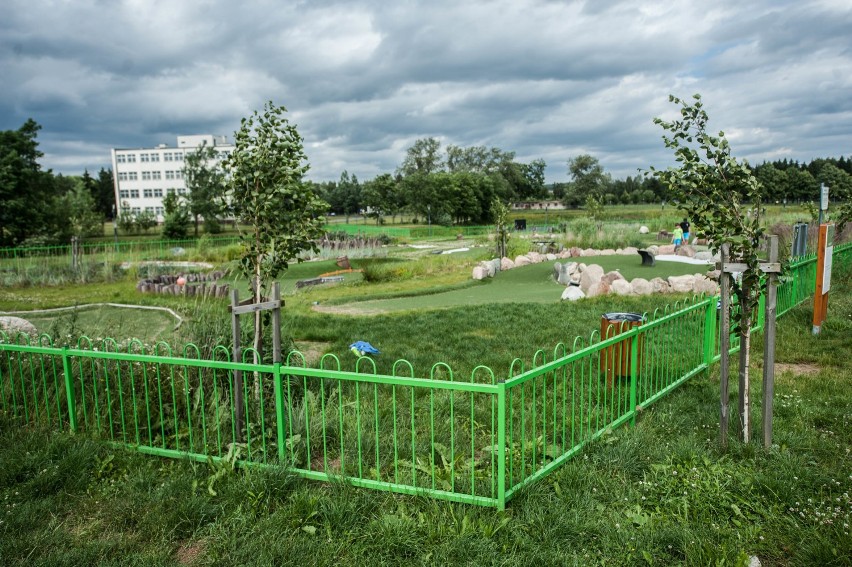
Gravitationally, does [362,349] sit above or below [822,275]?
below

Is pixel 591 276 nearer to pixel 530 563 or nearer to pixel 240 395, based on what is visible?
pixel 240 395

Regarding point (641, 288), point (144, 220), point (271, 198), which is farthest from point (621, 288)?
point (144, 220)

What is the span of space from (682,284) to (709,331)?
18.5ft

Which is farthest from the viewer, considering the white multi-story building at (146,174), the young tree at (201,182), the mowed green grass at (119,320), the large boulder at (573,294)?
the white multi-story building at (146,174)

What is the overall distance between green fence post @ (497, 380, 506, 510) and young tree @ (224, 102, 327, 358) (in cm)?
242

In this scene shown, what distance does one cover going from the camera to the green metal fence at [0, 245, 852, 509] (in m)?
3.78

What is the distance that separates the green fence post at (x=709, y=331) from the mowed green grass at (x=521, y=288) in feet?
15.4

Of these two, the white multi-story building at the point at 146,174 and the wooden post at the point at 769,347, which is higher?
the white multi-story building at the point at 146,174

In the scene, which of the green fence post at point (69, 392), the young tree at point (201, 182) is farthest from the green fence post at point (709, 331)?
the young tree at point (201, 182)

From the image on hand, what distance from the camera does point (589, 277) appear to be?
12.5 metres

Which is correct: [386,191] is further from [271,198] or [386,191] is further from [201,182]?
[271,198]

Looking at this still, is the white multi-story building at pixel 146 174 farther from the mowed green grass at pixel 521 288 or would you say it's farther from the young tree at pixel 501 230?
the mowed green grass at pixel 521 288

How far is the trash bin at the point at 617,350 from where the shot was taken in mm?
5140

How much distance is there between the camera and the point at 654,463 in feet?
13.0
